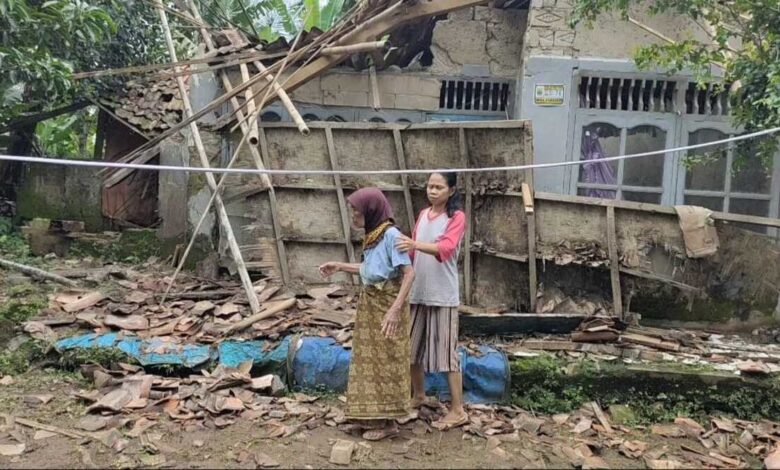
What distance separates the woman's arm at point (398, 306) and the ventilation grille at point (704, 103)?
4277mm

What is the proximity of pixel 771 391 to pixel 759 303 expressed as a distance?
1.20 m

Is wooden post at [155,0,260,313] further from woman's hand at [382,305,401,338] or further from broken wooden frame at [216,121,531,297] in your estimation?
woman's hand at [382,305,401,338]

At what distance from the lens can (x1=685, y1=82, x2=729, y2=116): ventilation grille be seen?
240 inches

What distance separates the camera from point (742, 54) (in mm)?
4984

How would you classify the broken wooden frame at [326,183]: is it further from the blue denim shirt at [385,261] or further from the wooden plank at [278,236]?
the blue denim shirt at [385,261]

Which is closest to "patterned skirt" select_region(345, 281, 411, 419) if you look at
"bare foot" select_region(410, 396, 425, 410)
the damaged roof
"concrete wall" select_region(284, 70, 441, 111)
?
"bare foot" select_region(410, 396, 425, 410)

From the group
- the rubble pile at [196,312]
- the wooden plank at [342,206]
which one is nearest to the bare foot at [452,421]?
the rubble pile at [196,312]

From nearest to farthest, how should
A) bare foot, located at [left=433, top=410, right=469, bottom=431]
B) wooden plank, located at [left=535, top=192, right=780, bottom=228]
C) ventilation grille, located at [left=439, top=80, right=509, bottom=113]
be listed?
bare foot, located at [left=433, top=410, right=469, bottom=431]
wooden plank, located at [left=535, top=192, right=780, bottom=228]
ventilation grille, located at [left=439, top=80, right=509, bottom=113]

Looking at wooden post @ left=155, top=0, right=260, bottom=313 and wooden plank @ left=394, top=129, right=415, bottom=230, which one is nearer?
wooden post @ left=155, top=0, right=260, bottom=313

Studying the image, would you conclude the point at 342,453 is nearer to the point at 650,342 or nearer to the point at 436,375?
the point at 436,375

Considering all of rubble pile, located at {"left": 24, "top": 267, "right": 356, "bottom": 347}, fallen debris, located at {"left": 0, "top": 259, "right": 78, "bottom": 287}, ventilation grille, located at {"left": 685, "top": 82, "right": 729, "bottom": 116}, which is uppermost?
ventilation grille, located at {"left": 685, "top": 82, "right": 729, "bottom": 116}

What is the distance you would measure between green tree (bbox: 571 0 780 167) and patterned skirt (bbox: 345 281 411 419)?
327 cm

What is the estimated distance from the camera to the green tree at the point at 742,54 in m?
4.67

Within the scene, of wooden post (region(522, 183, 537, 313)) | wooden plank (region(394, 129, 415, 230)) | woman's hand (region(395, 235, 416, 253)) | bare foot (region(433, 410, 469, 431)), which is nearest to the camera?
woman's hand (region(395, 235, 416, 253))
